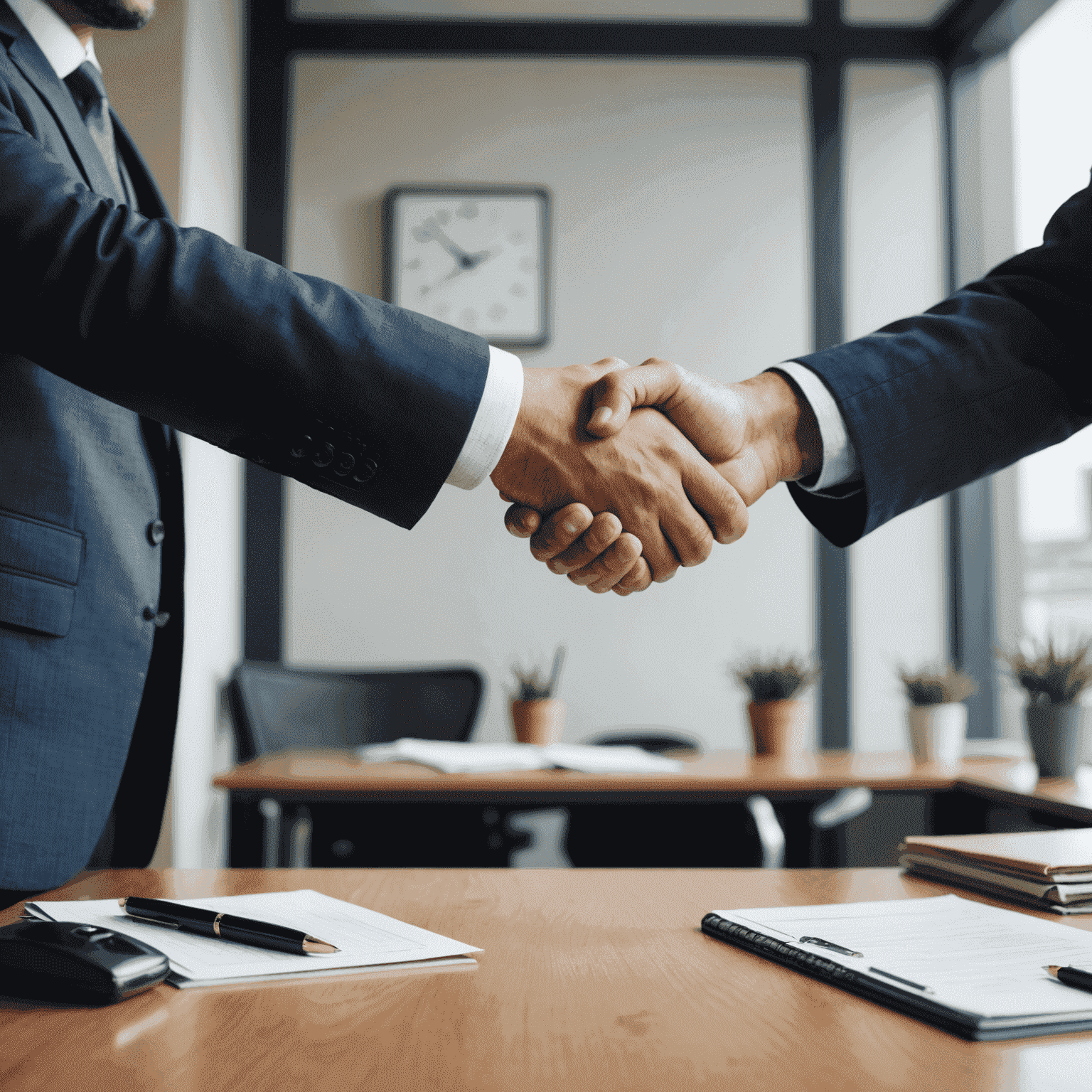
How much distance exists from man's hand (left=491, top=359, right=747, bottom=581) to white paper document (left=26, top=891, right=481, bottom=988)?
23.2 inches

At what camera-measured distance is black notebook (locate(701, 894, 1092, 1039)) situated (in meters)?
0.56

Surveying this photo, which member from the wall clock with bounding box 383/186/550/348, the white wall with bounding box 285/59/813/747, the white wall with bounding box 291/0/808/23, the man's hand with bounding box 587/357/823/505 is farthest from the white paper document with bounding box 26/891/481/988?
the white wall with bounding box 291/0/808/23

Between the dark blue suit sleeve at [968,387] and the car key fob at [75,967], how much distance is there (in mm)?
975

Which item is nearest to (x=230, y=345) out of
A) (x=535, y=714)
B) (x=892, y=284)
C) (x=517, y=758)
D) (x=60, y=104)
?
(x=60, y=104)

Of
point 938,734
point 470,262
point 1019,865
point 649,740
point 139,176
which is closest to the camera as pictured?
point 1019,865

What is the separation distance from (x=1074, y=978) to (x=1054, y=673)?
5.01ft

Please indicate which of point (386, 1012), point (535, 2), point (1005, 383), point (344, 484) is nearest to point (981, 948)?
point (386, 1012)

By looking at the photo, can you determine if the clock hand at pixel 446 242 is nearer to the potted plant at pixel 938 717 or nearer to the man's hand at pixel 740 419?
the potted plant at pixel 938 717

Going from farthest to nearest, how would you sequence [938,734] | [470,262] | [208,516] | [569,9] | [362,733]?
[569,9] < [470,262] < [362,733] < [208,516] < [938,734]

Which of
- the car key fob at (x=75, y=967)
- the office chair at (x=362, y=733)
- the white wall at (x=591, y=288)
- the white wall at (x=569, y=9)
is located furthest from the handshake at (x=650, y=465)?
the white wall at (x=569, y=9)

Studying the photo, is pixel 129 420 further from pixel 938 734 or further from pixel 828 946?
pixel 938 734

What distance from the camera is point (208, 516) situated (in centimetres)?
277

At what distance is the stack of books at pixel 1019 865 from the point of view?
2.87ft

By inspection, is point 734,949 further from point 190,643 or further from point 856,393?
point 190,643
